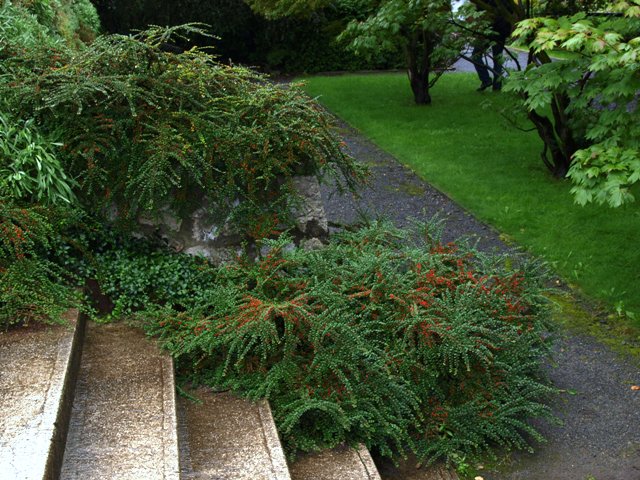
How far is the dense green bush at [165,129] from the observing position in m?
4.55

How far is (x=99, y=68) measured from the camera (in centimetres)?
486

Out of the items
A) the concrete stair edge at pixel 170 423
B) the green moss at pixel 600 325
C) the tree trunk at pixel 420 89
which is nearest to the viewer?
the concrete stair edge at pixel 170 423

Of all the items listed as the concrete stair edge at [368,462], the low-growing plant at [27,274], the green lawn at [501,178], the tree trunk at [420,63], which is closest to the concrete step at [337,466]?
the concrete stair edge at [368,462]

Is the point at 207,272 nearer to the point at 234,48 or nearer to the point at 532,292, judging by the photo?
the point at 532,292

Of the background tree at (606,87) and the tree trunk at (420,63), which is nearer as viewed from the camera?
the background tree at (606,87)

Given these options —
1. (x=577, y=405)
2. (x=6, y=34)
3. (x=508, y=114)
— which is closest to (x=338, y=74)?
(x=508, y=114)

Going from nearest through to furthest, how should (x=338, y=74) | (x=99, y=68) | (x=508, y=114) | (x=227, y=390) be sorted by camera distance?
(x=227, y=390)
(x=99, y=68)
(x=508, y=114)
(x=338, y=74)

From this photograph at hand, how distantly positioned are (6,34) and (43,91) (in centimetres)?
112

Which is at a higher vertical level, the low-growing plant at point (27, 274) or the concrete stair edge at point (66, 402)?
the low-growing plant at point (27, 274)

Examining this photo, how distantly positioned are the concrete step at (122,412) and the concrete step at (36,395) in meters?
0.09

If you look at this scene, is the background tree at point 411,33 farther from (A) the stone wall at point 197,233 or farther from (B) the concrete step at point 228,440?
(B) the concrete step at point 228,440

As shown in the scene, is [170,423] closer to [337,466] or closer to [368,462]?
[337,466]

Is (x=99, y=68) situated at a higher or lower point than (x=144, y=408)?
higher

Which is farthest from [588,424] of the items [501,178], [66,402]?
[501,178]
